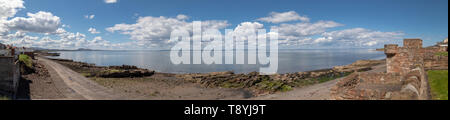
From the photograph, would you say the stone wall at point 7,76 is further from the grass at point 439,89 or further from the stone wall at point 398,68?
the grass at point 439,89

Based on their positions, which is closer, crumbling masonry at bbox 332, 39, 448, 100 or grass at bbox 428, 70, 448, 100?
grass at bbox 428, 70, 448, 100

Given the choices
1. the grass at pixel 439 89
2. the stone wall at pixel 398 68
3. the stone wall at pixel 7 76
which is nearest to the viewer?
the grass at pixel 439 89

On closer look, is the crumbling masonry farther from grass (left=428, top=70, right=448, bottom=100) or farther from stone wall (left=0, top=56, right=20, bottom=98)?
stone wall (left=0, top=56, right=20, bottom=98)

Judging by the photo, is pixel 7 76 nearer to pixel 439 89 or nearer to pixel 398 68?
pixel 439 89

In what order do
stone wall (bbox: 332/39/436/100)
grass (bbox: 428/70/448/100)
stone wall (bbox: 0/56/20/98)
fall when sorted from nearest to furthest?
grass (bbox: 428/70/448/100) < stone wall (bbox: 332/39/436/100) < stone wall (bbox: 0/56/20/98)

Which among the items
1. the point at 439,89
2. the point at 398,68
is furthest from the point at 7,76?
the point at 398,68

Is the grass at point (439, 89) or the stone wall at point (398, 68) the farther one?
the stone wall at point (398, 68)

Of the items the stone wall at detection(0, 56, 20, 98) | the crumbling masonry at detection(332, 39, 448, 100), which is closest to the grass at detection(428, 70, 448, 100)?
the crumbling masonry at detection(332, 39, 448, 100)

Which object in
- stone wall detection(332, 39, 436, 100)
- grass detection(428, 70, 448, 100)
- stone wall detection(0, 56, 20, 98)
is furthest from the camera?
stone wall detection(0, 56, 20, 98)

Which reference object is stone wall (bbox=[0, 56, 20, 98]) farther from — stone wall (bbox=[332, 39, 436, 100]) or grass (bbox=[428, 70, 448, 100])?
grass (bbox=[428, 70, 448, 100])

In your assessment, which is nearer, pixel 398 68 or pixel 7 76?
pixel 7 76

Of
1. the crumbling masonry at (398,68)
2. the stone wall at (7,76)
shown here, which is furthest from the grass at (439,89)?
A: the stone wall at (7,76)
